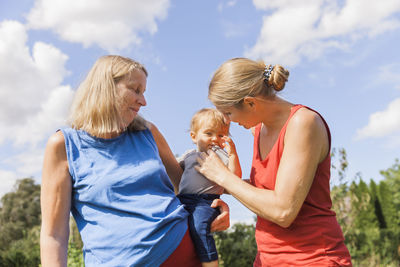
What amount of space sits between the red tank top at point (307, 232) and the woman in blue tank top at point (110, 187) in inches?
18.3

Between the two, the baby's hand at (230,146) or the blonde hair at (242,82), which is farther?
the baby's hand at (230,146)

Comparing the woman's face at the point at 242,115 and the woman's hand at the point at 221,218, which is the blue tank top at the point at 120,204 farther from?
the woman's face at the point at 242,115

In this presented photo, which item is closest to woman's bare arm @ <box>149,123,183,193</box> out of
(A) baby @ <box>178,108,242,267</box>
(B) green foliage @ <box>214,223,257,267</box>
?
(A) baby @ <box>178,108,242,267</box>

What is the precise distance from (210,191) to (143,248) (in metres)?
0.70

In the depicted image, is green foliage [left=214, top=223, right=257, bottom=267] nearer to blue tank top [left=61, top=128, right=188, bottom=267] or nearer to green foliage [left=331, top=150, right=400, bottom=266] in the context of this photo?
green foliage [left=331, top=150, right=400, bottom=266]

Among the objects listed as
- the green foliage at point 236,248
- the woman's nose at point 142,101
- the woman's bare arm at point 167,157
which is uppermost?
the woman's nose at point 142,101

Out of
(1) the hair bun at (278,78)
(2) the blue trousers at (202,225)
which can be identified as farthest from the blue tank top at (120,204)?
(1) the hair bun at (278,78)

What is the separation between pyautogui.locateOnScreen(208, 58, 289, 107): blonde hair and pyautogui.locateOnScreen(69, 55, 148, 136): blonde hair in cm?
47

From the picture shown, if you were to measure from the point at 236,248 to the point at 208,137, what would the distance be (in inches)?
224

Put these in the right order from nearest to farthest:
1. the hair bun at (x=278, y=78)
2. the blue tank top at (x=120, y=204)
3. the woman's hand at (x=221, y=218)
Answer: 1. the blue tank top at (x=120, y=204)
2. the hair bun at (x=278, y=78)
3. the woman's hand at (x=221, y=218)

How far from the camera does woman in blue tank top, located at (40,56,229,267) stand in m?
2.06

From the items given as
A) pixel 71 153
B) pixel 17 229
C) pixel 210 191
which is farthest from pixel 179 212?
pixel 17 229

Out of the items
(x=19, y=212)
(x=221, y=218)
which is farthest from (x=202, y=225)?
(x=19, y=212)

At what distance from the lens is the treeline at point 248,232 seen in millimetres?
7613
